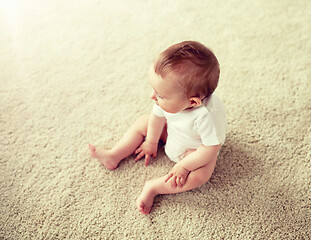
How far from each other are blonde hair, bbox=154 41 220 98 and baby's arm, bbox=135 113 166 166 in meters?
0.22

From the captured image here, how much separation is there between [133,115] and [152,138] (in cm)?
18

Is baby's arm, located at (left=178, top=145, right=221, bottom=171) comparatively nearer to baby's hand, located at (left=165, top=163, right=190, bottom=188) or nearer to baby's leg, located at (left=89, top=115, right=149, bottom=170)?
baby's hand, located at (left=165, top=163, right=190, bottom=188)


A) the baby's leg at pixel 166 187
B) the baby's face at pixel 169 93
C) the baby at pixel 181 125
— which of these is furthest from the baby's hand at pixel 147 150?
the baby's face at pixel 169 93

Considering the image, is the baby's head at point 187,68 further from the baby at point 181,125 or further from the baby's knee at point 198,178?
the baby's knee at point 198,178

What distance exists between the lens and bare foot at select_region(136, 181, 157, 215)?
82 centimetres

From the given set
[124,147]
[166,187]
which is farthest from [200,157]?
[124,147]

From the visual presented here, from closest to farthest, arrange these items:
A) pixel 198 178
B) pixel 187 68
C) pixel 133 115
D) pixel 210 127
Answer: pixel 187 68
pixel 210 127
pixel 198 178
pixel 133 115

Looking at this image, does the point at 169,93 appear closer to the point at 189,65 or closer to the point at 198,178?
the point at 189,65

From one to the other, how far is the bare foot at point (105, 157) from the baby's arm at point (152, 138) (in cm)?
7

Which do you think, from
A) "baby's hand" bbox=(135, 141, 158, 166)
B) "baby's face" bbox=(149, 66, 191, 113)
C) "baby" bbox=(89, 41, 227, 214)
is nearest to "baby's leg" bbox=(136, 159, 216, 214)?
"baby" bbox=(89, 41, 227, 214)

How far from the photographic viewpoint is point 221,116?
0.75m

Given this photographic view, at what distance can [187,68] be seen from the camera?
622mm

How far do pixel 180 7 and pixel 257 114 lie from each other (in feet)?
2.30

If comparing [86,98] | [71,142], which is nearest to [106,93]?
[86,98]
